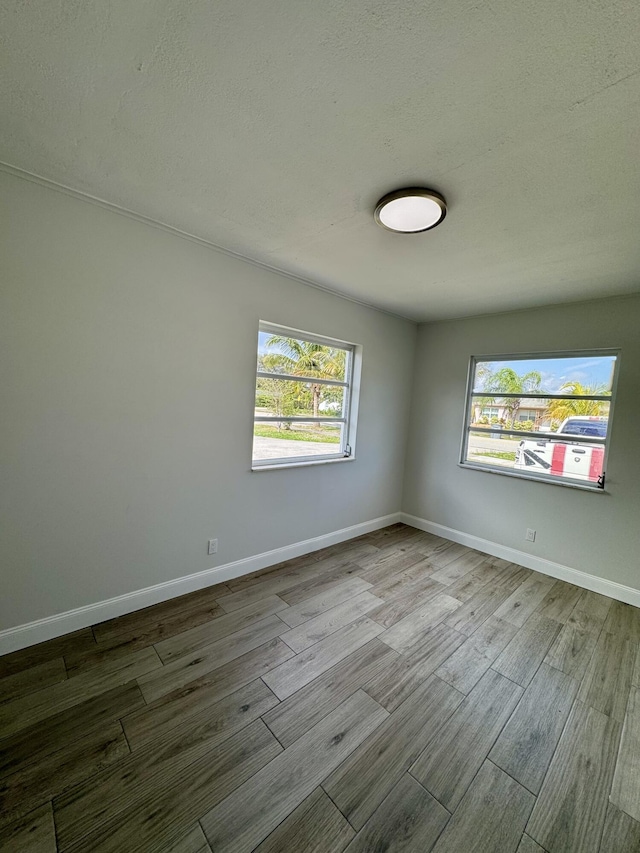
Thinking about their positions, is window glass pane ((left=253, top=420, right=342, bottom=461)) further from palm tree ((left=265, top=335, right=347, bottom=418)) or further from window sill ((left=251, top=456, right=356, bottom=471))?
palm tree ((left=265, top=335, right=347, bottom=418))

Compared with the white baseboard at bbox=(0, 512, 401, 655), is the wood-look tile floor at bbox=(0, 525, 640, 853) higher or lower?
lower

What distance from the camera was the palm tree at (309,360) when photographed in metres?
2.90

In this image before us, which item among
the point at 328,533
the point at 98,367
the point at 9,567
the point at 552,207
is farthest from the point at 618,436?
the point at 9,567

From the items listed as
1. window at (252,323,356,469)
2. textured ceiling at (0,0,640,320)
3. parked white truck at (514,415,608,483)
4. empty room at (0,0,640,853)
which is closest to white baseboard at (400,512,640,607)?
empty room at (0,0,640,853)

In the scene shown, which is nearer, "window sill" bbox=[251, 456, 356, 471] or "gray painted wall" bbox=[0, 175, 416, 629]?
"gray painted wall" bbox=[0, 175, 416, 629]

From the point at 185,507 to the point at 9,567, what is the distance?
3.09ft

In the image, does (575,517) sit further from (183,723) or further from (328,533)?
(183,723)

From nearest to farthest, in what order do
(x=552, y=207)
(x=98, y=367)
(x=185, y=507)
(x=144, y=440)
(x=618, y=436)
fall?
(x=552, y=207), (x=98, y=367), (x=144, y=440), (x=185, y=507), (x=618, y=436)

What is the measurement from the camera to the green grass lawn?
9.38ft

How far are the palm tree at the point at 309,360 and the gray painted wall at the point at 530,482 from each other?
4.15 ft

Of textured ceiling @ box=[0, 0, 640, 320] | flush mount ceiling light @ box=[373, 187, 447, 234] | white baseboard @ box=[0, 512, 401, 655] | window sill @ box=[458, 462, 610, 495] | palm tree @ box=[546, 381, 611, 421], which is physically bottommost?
white baseboard @ box=[0, 512, 401, 655]

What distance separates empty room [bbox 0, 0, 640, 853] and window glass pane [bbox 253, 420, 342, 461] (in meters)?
0.04

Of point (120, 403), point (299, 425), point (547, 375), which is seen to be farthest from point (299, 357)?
point (547, 375)

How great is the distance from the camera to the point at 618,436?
2734mm
